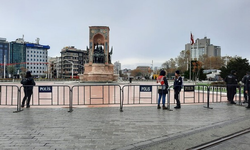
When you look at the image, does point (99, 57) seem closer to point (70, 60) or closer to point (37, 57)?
point (70, 60)

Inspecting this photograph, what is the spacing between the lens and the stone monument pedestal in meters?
39.8

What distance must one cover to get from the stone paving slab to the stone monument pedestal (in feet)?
105

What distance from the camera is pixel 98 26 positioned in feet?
143

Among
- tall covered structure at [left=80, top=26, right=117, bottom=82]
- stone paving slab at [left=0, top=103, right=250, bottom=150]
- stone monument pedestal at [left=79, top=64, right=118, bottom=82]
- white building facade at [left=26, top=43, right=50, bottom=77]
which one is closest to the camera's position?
stone paving slab at [left=0, top=103, right=250, bottom=150]

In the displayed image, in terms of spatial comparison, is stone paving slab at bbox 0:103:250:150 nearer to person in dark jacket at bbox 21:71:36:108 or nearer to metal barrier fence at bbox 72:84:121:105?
person in dark jacket at bbox 21:71:36:108

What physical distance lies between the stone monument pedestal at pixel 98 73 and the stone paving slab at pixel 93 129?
32118mm

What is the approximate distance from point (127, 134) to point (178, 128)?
5.61 feet

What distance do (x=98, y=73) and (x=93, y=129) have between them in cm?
3478

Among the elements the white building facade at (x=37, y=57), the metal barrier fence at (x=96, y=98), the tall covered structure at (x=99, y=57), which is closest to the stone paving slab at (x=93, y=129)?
the metal barrier fence at (x=96, y=98)

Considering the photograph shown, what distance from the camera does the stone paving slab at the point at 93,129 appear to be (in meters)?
4.56

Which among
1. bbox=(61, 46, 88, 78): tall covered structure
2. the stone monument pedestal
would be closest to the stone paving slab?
the stone monument pedestal

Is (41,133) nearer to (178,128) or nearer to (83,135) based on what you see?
(83,135)

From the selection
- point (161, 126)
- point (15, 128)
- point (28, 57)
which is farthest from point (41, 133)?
point (28, 57)

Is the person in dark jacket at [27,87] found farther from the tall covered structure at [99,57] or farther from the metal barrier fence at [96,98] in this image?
the tall covered structure at [99,57]
